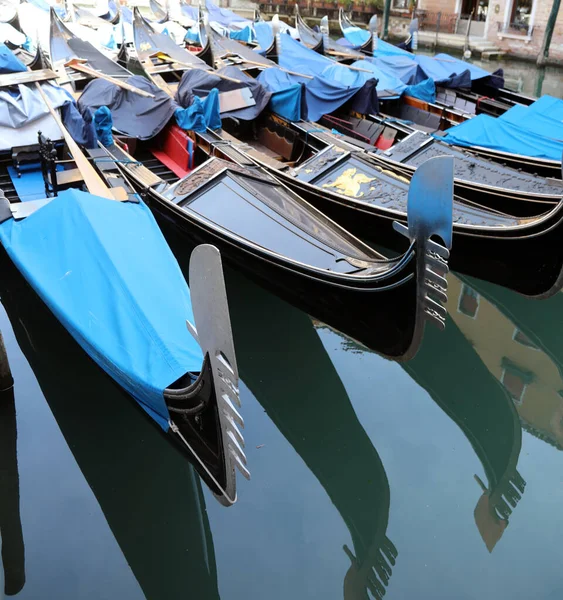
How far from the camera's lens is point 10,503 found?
2424 millimetres

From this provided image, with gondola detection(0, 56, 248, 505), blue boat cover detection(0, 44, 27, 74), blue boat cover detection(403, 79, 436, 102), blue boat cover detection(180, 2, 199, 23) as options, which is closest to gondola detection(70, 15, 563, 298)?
gondola detection(0, 56, 248, 505)

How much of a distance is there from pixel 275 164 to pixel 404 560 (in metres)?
2.85

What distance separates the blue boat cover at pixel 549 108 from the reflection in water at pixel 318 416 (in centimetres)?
275

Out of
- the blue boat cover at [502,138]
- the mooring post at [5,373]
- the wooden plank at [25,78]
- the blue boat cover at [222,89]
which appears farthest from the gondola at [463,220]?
the mooring post at [5,373]

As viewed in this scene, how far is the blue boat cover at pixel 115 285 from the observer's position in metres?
2.31

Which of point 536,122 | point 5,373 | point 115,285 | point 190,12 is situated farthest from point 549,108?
point 190,12

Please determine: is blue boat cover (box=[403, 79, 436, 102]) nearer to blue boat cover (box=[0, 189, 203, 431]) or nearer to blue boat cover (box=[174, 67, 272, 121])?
blue boat cover (box=[174, 67, 272, 121])

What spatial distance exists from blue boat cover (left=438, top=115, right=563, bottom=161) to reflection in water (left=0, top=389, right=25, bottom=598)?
3550 mm

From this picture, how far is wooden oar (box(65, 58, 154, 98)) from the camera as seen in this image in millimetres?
5004

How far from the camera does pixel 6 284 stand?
3.75 metres

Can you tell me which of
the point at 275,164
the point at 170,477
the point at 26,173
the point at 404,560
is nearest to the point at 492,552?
the point at 404,560

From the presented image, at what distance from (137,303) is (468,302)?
2275mm

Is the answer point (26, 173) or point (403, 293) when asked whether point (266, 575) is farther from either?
point (26, 173)

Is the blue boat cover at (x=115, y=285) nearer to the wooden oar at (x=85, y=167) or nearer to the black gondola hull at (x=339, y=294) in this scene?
the wooden oar at (x=85, y=167)
